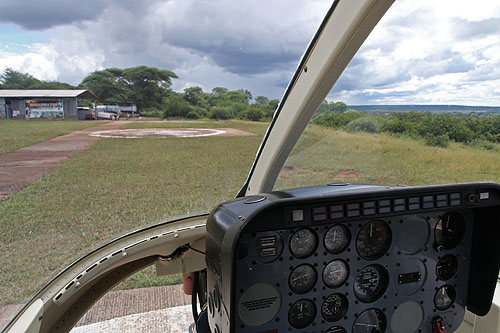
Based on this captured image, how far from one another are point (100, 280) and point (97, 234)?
34cm

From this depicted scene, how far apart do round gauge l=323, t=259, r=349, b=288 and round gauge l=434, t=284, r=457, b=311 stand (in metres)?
0.53

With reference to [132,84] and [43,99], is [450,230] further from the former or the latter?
[43,99]

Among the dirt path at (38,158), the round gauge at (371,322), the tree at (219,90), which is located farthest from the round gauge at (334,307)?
the dirt path at (38,158)

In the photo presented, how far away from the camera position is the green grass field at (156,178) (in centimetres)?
150

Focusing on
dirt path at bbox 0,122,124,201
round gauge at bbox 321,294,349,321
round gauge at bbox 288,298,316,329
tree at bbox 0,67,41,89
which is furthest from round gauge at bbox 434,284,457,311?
tree at bbox 0,67,41,89

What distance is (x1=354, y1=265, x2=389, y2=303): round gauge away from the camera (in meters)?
1.51

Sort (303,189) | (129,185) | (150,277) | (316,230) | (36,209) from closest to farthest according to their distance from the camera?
(316,230)
(36,209)
(303,189)
(129,185)
(150,277)

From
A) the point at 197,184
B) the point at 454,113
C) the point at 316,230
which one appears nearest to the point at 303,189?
the point at 316,230

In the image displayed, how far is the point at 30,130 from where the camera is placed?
1524mm

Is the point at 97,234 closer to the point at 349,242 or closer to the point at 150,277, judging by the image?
the point at 150,277

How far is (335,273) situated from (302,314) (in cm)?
22

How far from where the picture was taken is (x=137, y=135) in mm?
1775

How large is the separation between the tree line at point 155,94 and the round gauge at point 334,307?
1.04 meters

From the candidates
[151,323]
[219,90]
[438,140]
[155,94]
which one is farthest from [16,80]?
[438,140]
